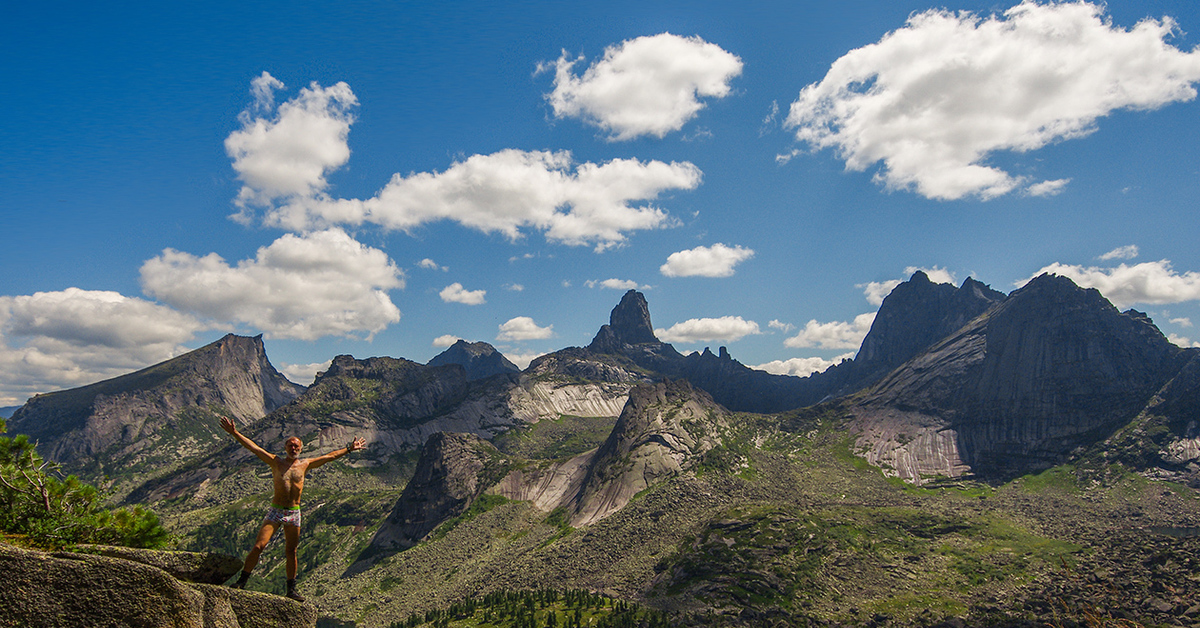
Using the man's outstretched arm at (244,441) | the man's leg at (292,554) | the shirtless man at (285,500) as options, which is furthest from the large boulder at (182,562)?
the man's outstretched arm at (244,441)

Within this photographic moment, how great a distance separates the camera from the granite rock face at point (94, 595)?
1509cm

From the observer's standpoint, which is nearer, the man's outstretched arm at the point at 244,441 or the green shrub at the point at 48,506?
the man's outstretched arm at the point at 244,441

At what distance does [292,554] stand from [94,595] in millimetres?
7247

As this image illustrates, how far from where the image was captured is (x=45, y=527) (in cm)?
2900

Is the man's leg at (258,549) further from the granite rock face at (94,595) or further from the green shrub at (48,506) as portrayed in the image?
the green shrub at (48,506)

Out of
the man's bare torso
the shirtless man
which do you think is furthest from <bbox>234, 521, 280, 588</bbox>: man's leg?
the man's bare torso

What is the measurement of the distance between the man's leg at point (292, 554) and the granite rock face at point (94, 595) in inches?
120

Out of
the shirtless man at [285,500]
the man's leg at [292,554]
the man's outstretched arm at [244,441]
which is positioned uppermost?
the man's outstretched arm at [244,441]

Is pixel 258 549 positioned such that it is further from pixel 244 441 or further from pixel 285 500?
pixel 244 441

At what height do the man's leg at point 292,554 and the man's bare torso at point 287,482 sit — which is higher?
the man's bare torso at point 287,482

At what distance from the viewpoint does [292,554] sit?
75.5 feet

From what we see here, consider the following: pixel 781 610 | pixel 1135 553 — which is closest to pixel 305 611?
pixel 781 610

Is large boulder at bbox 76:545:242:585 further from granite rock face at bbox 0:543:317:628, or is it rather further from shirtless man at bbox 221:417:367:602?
granite rock face at bbox 0:543:317:628

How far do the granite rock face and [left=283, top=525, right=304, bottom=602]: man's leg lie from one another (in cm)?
304
